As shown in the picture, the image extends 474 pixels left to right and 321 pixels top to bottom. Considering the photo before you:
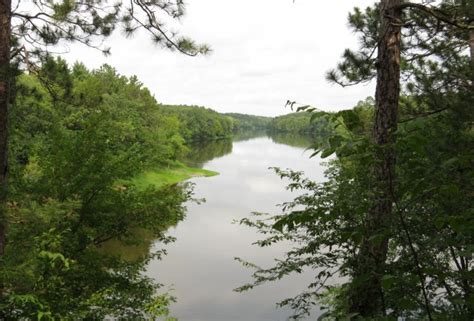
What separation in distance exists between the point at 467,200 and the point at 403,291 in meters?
1.73

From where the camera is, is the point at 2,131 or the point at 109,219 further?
the point at 109,219

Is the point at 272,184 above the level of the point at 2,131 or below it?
below

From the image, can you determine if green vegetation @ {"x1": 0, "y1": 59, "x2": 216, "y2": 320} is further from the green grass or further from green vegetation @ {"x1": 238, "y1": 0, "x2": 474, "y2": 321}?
the green grass

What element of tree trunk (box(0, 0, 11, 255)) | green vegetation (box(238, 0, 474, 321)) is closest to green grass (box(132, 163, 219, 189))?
green vegetation (box(238, 0, 474, 321))

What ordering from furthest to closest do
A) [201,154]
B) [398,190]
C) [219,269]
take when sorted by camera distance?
[201,154] → [219,269] → [398,190]

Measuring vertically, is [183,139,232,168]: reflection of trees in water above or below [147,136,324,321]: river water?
above

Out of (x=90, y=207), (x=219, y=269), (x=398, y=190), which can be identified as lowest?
(x=219, y=269)

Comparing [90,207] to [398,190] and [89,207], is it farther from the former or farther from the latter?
[398,190]

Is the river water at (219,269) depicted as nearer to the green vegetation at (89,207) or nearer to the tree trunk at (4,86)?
the green vegetation at (89,207)

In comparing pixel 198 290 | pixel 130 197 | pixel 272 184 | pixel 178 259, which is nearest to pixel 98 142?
pixel 130 197

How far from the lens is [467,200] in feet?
13.8

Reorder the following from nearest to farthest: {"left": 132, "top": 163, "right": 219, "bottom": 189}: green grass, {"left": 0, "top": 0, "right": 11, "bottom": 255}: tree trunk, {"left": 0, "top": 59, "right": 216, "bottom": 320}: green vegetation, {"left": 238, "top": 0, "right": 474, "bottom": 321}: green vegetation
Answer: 1. {"left": 238, "top": 0, "right": 474, "bottom": 321}: green vegetation
2. {"left": 0, "top": 59, "right": 216, "bottom": 320}: green vegetation
3. {"left": 0, "top": 0, "right": 11, "bottom": 255}: tree trunk
4. {"left": 132, "top": 163, "right": 219, "bottom": 189}: green grass

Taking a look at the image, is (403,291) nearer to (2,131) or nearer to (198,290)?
(2,131)

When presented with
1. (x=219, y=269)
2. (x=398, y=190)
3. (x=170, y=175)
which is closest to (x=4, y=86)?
(x=398, y=190)
